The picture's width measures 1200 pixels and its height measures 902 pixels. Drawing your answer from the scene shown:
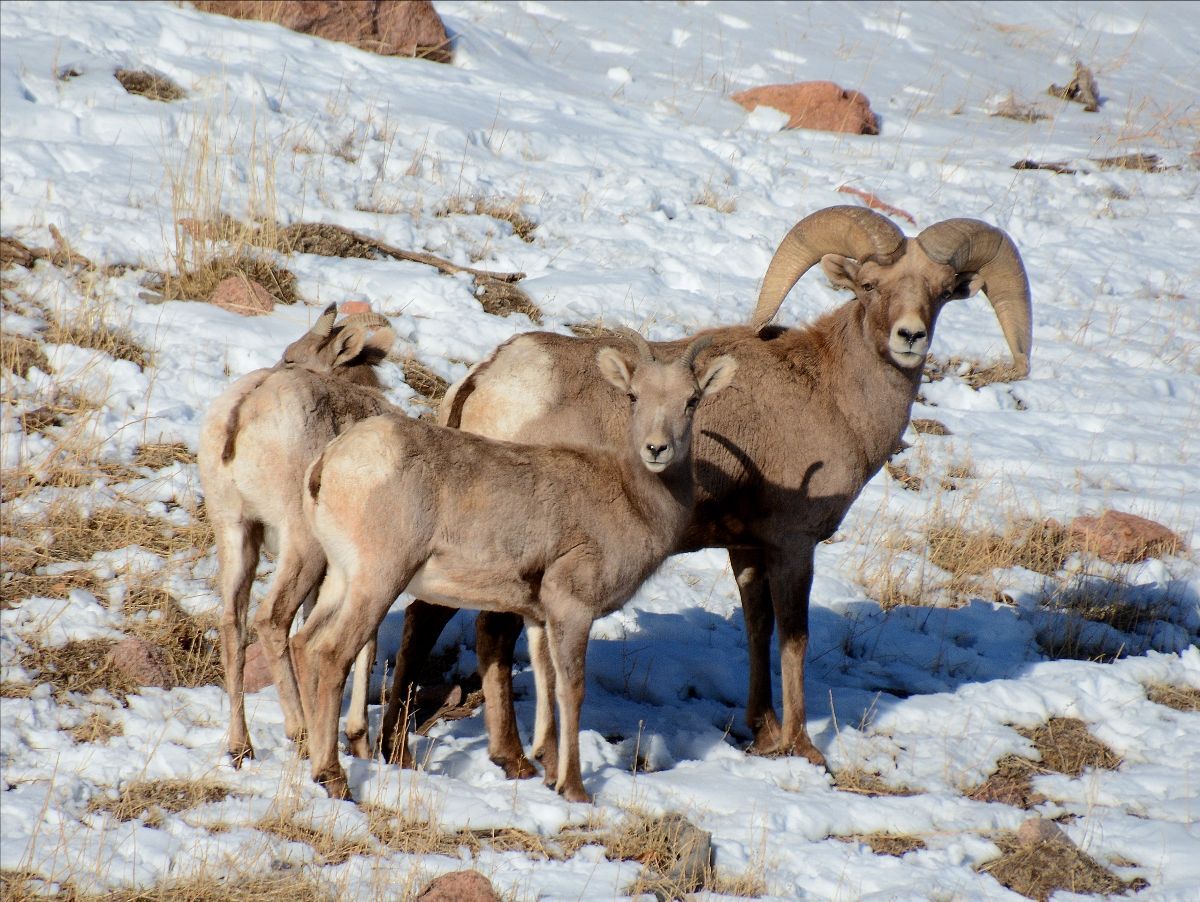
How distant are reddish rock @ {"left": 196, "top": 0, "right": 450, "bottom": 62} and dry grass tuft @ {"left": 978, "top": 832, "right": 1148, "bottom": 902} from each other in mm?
14083

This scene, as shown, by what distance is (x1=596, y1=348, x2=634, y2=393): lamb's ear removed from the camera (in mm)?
6457

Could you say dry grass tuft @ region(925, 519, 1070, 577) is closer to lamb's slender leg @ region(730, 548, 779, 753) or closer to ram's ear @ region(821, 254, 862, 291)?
lamb's slender leg @ region(730, 548, 779, 753)

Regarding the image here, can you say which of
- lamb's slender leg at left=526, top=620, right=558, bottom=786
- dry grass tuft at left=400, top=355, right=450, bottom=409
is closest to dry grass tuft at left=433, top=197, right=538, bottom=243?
dry grass tuft at left=400, top=355, right=450, bottom=409

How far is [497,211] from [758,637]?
22.9 feet

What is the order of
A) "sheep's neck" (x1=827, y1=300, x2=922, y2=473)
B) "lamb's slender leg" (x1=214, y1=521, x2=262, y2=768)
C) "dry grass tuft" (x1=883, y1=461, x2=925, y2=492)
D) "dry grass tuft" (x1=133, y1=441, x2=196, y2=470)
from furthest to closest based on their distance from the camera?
1. "dry grass tuft" (x1=883, y1=461, x2=925, y2=492)
2. "dry grass tuft" (x1=133, y1=441, x2=196, y2=470)
3. "sheep's neck" (x1=827, y1=300, x2=922, y2=473)
4. "lamb's slender leg" (x1=214, y1=521, x2=262, y2=768)

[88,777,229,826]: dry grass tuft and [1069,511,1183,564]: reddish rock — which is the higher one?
[1069,511,1183,564]: reddish rock

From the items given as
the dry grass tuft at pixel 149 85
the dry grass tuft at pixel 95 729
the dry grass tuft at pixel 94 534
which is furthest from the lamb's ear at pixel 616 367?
the dry grass tuft at pixel 149 85

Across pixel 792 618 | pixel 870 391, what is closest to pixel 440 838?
pixel 792 618

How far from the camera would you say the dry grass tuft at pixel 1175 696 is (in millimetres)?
8172

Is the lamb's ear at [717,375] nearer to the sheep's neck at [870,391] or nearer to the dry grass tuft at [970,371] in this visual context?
the sheep's neck at [870,391]

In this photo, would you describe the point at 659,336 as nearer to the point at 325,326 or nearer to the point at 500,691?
the point at 325,326

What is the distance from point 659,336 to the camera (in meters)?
11.9

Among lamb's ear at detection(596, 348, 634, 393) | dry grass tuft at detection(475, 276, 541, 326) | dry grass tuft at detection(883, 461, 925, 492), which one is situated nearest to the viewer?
lamb's ear at detection(596, 348, 634, 393)

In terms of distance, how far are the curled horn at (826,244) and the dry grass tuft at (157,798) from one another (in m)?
4.10
